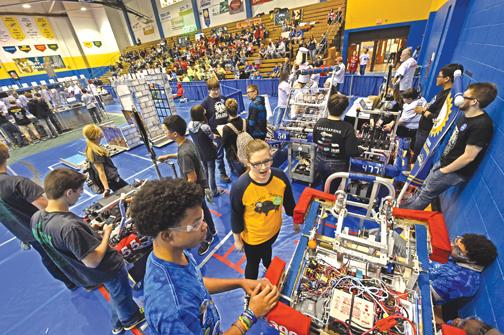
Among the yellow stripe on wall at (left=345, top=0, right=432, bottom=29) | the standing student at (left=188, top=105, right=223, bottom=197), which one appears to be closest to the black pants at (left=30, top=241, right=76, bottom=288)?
the standing student at (left=188, top=105, right=223, bottom=197)

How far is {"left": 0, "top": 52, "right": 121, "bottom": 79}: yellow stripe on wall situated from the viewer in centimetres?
2095

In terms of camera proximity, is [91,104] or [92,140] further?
[91,104]

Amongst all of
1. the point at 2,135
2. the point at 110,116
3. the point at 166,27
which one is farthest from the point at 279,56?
the point at 166,27

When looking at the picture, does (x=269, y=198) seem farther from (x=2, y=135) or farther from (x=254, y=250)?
(x=2, y=135)

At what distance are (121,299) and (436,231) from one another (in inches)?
133

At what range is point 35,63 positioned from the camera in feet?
74.1

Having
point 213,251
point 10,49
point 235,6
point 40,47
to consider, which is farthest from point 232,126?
point 40,47

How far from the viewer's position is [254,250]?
2496 mm

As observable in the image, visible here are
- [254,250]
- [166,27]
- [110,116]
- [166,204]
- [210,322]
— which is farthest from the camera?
[166,27]

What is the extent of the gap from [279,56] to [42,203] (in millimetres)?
16667

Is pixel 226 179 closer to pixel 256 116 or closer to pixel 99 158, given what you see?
pixel 256 116

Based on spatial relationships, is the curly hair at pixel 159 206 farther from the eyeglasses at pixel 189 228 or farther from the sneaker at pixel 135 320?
the sneaker at pixel 135 320

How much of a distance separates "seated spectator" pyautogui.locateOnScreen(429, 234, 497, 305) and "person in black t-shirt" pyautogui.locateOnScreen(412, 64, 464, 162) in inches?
131

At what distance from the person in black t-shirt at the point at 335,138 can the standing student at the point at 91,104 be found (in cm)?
1333
